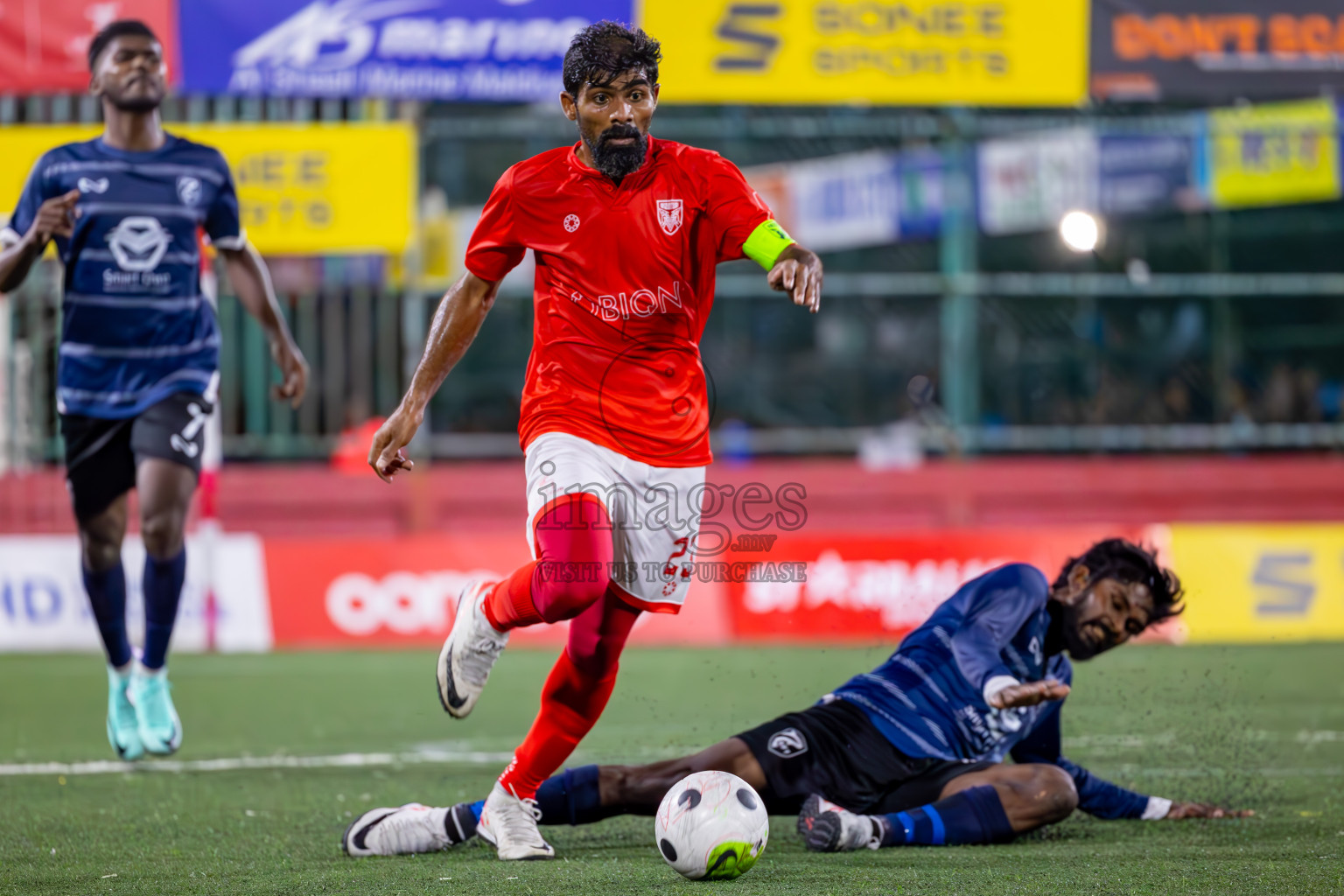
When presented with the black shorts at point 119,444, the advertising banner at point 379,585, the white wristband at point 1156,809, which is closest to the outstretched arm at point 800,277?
the white wristband at point 1156,809

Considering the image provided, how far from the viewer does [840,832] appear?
14.4ft

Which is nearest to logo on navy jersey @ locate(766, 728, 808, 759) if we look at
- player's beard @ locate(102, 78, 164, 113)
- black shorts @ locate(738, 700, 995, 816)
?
black shorts @ locate(738, 700, 995, 816)

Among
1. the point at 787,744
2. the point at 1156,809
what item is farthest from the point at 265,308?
the point at 1156,809

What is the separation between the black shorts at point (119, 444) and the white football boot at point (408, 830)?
6.42 feet

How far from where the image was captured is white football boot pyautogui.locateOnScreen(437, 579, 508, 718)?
14.5 feet

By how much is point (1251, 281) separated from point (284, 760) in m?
9.43

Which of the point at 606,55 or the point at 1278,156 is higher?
the point at 1278,156

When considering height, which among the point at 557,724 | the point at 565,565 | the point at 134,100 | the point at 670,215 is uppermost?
the point at 134,100

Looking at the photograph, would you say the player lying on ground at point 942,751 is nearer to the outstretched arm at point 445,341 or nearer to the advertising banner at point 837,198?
the outstretched arm at point 445,341

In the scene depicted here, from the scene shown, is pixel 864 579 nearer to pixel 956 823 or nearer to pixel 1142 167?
pixel 1142 167

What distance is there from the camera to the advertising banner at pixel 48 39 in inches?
422

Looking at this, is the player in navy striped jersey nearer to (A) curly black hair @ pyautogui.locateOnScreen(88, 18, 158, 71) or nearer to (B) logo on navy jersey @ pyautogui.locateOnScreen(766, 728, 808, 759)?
(A) curly black hair @ pyautogui.locateOnScreen(88, 18, 158, 71)

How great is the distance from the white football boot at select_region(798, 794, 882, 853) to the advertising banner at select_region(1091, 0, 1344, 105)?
27.4 ft

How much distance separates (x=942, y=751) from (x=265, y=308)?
3148 mm
